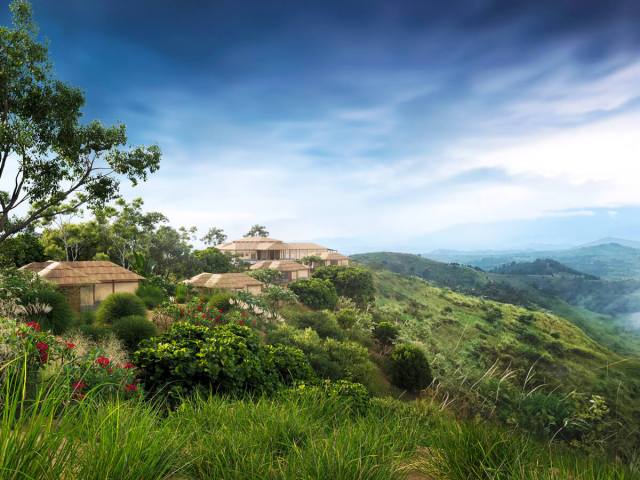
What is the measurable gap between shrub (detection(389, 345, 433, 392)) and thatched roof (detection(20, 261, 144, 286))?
1249cm

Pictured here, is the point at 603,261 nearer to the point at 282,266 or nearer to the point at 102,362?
the point at 282,266

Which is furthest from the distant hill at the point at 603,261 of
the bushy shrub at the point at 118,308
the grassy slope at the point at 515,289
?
the bushy shrub at the point at 118,308

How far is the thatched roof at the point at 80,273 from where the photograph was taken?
15.6 metres

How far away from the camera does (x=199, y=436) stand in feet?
11.6

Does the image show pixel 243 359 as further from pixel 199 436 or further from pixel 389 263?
pixel 389 263

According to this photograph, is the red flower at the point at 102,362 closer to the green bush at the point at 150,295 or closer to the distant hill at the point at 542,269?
the green bush at the point at 150,295

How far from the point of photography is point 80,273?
652 inches

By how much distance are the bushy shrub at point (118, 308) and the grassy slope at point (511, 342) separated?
14.3 metres

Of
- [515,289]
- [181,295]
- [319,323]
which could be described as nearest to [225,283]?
[181,295]

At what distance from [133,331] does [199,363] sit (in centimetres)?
381

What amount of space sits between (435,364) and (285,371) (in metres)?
14.1

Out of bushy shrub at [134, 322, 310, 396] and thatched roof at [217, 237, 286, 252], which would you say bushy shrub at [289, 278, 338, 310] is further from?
bushy shrub at [134, 322, 310, 396]

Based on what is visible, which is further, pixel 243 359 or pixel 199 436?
pixel 243 359

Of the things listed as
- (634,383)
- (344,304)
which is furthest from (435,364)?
(634,383)
